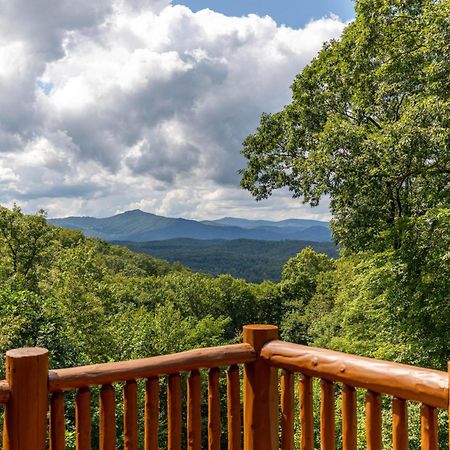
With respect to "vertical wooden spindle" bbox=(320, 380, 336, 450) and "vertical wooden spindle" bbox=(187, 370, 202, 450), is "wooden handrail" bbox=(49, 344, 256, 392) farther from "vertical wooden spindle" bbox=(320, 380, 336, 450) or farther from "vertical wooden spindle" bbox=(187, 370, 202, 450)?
"vertical wooden spindle" bbox=(320, 380, 336, 450)

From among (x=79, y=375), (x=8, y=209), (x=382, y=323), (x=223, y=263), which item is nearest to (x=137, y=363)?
(x=79, y=375)

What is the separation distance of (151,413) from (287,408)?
0.66 metres

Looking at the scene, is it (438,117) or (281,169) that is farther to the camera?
(281,169)

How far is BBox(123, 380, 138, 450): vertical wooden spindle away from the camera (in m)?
2.05

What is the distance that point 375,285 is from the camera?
380 inches

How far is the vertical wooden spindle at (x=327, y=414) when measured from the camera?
80.0 inches

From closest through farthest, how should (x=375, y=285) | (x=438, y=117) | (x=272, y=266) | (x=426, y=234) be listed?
(x=438, y=117) → (x=426, y=234) → (x=375, y=285) → (x=272, y=266)

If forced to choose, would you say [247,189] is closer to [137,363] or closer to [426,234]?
[426,234]

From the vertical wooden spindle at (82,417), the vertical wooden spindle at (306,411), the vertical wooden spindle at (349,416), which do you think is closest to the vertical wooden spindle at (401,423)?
the vertical wooden spindle at (349,416)

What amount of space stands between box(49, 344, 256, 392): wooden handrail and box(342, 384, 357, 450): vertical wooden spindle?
539 mm

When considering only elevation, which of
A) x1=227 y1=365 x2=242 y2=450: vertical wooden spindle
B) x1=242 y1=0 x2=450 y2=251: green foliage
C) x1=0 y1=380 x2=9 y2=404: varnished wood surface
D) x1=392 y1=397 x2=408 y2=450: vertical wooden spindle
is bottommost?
x1=227 y1=365 x2=242 y2=450: vertical wooden spindle

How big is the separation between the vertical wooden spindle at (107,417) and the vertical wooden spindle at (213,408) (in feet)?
1.55

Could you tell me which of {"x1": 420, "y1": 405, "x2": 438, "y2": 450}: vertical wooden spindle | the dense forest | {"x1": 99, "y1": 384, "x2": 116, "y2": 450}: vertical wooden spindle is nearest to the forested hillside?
the dense forest

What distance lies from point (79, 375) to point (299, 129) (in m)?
9.53
